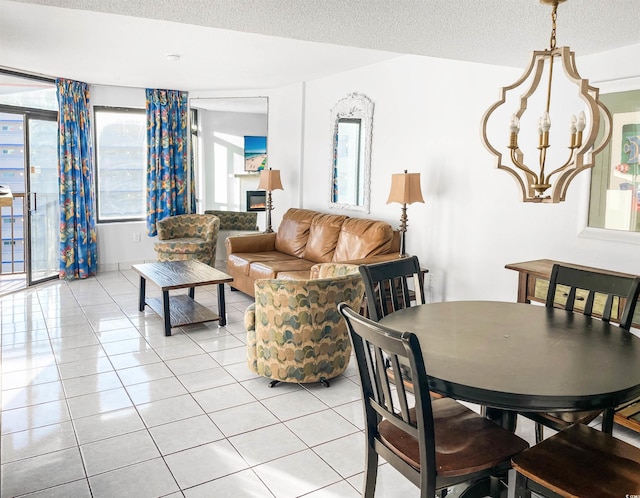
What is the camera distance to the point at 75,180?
6840mm

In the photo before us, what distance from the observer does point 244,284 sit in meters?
5.82

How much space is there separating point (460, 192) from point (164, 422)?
2.89 metres

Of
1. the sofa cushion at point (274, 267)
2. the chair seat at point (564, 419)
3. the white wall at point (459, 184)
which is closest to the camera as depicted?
the chair seat at point (564, 419)

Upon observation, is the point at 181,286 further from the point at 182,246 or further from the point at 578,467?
the point at 578,467

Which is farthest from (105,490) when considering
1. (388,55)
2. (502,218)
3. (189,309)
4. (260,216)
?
(260,216)

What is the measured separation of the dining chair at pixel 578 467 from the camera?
1622 millimetres

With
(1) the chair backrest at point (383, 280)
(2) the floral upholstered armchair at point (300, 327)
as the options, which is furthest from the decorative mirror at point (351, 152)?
(1) the chair backrest at point (383, 280)

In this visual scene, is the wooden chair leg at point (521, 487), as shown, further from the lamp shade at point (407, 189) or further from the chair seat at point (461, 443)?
the lamp shade at point (407, 189)

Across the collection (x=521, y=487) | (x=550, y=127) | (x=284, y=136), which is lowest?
(x=521, y=487)

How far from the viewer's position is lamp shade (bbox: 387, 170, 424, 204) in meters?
4.55

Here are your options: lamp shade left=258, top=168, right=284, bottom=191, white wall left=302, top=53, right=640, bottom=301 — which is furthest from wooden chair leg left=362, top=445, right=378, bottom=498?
lamp shade left=258, top=168, right=284, bottom=191

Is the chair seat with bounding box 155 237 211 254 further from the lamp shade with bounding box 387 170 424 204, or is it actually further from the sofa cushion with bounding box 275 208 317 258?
the lamp shade with bounding box 387 170 424 204

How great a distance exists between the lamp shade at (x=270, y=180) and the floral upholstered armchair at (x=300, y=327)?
3.18 meters

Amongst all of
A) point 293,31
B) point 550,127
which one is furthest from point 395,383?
point 293,31
